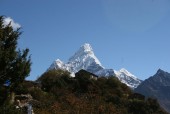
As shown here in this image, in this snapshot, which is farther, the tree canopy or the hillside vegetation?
the hillside vegetation

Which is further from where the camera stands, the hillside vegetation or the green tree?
the hillside vegetation

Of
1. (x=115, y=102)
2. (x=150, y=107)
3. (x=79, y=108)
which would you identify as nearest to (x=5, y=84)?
(x=79, y=108)

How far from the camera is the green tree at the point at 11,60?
83.9ft

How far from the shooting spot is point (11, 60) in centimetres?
2625

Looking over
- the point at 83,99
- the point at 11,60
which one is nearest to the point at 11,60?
the point at 11,60

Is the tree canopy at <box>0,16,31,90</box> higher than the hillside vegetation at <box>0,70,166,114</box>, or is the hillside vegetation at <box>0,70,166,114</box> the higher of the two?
the hillside vegetation at <box>0,70,166,114</box>

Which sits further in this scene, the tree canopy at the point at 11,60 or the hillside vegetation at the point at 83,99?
the hillside vegetation at the point at 83,99

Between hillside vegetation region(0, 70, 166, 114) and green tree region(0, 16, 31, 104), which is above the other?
hillside vegetation region(0, 70, 166, 114)

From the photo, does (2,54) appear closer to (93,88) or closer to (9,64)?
(9,64)

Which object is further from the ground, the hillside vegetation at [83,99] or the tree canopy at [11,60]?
the hillside vegetation at [83,99]

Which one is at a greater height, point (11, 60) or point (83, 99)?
point (83, 99)

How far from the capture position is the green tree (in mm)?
25558

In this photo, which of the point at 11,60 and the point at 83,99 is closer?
the point at 11,60

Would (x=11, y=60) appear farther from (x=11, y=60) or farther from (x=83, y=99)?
(x=83, y=99)
